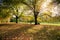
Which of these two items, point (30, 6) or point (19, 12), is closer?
point (30, 6)

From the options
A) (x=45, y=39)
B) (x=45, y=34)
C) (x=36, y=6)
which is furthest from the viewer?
(x=36, y=6)

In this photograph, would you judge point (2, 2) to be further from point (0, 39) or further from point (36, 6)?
point (0, 39)

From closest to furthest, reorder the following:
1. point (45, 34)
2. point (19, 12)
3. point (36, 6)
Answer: point (45, 34)
point (36, 6)
point (19, 12)

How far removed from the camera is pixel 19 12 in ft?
57.1

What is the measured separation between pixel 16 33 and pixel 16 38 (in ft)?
3.17

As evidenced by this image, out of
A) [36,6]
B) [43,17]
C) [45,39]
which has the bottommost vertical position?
[45,39]

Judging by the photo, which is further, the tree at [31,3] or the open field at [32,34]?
the tree at [31,3]

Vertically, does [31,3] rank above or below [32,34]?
above

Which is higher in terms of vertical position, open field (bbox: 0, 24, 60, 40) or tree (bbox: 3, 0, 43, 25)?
tree (bbox: 3, 0, 43, 25)

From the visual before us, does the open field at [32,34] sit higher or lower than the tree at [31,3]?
lower

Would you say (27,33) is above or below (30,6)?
below

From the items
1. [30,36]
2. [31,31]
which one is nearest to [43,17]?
[31,31]

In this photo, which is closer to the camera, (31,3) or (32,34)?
(32,34)

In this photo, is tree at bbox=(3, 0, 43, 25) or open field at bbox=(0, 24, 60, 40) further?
tree at bbox=(3, 0, 43, 25)
